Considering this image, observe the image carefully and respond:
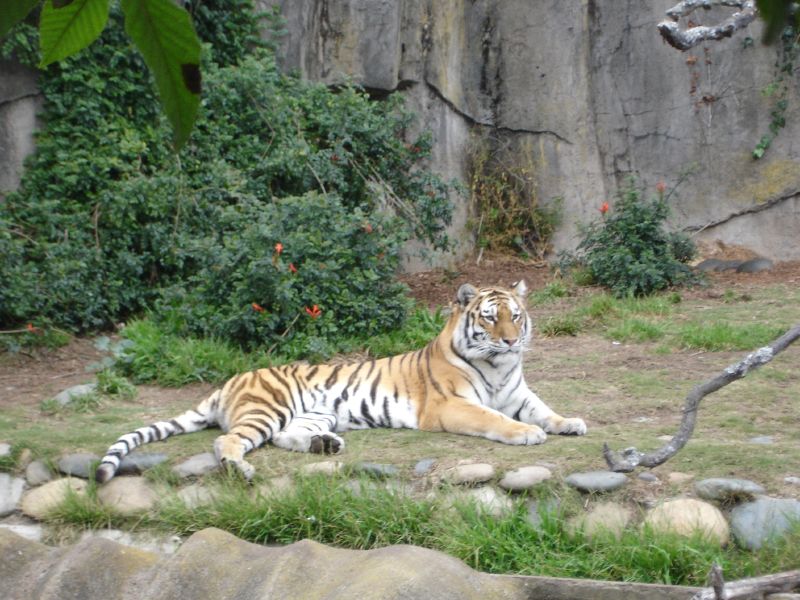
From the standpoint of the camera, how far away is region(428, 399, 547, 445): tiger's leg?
521cm

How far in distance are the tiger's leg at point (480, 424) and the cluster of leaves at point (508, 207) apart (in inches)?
219

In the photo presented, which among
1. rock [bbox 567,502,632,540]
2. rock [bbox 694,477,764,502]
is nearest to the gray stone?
rock [bbox 567,502,632,540]

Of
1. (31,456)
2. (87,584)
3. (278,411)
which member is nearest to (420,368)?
(278,411)

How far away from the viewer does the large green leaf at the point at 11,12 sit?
586mm

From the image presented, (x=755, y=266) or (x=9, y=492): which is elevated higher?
(x=755, y=266)

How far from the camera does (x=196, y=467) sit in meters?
5.19

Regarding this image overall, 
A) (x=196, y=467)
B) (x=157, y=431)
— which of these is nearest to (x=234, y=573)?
(x=196, y=467)

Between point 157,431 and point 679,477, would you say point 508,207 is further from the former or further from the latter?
point 679,477

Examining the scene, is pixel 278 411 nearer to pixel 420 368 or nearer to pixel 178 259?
pixel 420 368

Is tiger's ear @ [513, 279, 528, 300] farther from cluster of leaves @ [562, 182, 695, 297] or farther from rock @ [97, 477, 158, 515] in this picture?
cluster of leaves @ [562, 182, 695, 297]

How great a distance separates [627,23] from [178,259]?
574 centimetres

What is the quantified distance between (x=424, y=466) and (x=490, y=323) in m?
1.17

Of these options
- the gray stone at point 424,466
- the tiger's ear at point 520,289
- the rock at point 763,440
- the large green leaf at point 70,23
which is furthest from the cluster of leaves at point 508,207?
Answer: the large green leaf at point 70,23

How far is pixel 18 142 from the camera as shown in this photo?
8.65m
